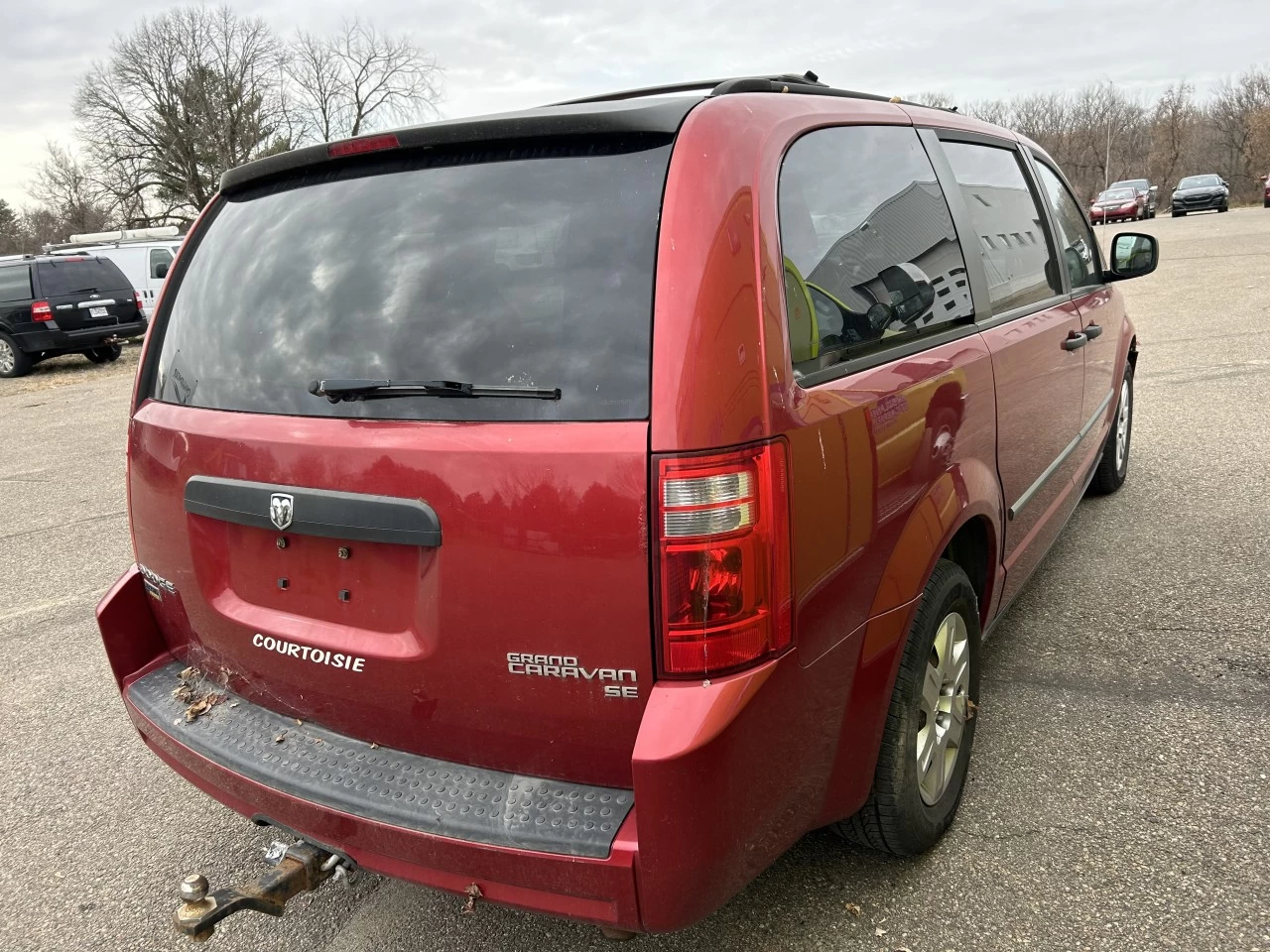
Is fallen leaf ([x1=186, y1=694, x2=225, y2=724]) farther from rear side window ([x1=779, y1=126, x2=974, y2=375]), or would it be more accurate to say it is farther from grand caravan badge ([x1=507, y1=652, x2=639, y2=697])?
rear side window ([x1=779, y1=126, x2=974, y2=375])

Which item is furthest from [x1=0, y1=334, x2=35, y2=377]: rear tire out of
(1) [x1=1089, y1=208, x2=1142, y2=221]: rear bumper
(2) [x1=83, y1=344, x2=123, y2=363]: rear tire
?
(1) [x1=1089, y1=208, x2=1142, y2=221]: rear bumper

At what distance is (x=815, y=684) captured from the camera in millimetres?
1904

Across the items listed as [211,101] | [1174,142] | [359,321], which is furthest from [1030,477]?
[1174,142]

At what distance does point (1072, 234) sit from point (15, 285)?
1631 centimetres

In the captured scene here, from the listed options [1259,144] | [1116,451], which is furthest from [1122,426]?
[1259,144]

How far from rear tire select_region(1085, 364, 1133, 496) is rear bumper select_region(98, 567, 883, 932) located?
11.6ft

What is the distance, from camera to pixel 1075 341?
367cm

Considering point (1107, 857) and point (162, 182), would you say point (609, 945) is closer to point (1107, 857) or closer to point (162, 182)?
point (1107, 857)

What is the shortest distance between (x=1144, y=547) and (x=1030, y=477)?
1.75 meters

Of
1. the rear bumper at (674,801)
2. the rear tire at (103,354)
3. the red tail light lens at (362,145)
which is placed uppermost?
the red tail light lens at (362,145)

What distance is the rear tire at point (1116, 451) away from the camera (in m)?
5.08

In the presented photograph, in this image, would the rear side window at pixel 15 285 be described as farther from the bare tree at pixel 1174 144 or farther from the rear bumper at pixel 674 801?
the bare tree at pixel 1174 144

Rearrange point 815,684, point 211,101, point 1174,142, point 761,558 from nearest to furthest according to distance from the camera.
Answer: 1. point 761,558
2. point 815,684
3. point 211,101
4. point 1174,142

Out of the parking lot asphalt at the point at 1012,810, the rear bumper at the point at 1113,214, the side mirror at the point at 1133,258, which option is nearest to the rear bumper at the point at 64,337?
the parking lot asphalt at the point at 1012,810
